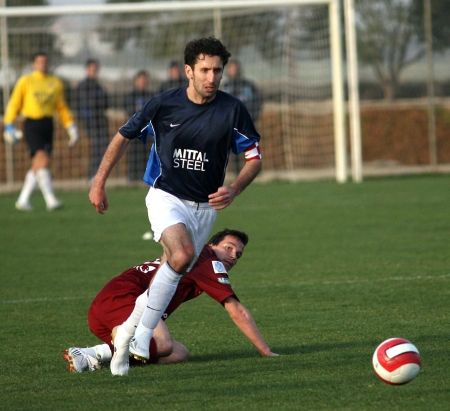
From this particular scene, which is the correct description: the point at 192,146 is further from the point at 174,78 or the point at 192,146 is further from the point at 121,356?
the point at 174,78

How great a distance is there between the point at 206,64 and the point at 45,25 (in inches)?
790

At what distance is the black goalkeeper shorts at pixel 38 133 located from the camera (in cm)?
1836

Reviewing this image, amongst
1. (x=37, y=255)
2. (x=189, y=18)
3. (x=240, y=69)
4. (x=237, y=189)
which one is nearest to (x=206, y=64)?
(x=237, y=189)

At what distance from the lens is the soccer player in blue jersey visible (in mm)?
6883

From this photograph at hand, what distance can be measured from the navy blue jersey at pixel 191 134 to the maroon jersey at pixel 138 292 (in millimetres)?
420

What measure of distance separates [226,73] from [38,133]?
6071mm

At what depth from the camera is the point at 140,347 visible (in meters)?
6.59

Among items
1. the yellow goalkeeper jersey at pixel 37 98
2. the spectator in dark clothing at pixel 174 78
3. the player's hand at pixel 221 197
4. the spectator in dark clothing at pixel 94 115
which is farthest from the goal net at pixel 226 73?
the player's hand at pixel 221 197

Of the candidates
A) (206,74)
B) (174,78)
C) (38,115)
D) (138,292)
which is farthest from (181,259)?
(174,78)

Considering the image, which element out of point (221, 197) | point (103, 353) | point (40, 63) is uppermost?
point (40, 63)

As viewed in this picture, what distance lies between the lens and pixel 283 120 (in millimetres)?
24516

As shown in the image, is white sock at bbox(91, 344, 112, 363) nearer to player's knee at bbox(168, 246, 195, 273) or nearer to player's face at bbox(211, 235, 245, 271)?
player's knee at bbox(168, 246, 195, 273)

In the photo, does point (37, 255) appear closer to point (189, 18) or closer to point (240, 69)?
point (240, 69)

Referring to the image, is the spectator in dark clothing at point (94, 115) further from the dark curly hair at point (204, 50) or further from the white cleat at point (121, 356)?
the white cleat at point (121, 356)
